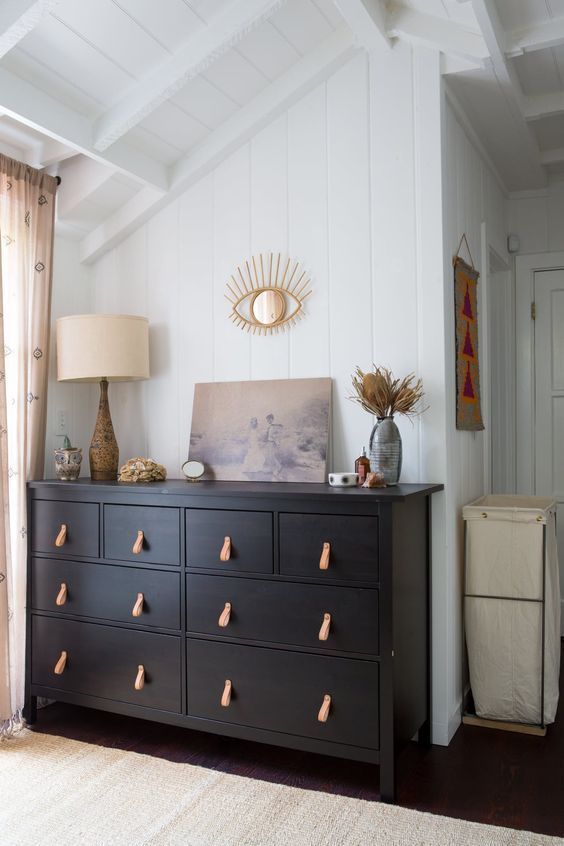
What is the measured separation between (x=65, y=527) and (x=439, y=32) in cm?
228

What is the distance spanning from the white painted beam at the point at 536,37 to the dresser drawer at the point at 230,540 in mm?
1864

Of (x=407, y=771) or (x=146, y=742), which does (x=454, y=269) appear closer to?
(x=407, y=771)

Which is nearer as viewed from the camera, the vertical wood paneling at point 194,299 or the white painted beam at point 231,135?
A: the white painted beam at point 231,135

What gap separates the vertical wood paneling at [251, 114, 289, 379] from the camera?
9.52 feet

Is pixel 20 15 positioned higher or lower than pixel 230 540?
higher

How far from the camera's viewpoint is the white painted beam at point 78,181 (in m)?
3.00

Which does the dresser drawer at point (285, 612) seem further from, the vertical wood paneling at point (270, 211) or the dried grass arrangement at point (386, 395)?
the vertical wood paneling at point (270, 211)

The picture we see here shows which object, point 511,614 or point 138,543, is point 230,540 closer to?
point 138,543

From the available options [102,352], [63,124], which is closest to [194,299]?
[102,352]

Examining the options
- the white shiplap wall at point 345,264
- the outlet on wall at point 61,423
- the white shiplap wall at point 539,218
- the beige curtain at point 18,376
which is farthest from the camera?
the white shiplap wall at point 539,218

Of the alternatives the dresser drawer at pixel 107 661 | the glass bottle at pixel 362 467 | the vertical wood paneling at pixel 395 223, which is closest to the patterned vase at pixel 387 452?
the glass bottle at pixel 362 467

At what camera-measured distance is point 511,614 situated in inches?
105

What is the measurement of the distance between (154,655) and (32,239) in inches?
67.2

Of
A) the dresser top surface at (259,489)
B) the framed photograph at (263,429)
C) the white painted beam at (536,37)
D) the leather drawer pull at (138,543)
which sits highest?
the white painted beam at (536,37)
